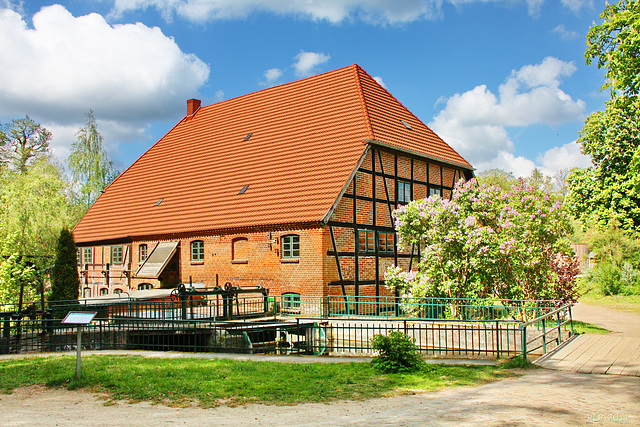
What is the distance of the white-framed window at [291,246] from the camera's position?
20.1 meters

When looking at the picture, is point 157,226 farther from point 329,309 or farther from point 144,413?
point 144,413

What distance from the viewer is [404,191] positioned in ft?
75.2

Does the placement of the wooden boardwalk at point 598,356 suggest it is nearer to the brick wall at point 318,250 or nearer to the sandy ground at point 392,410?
the sandy ground at point 392,410

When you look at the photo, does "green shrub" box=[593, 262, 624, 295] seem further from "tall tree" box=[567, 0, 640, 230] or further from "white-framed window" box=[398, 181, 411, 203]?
"white-framed window" box=[398, 181, 411, 203]

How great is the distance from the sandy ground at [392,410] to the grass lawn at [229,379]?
34cm

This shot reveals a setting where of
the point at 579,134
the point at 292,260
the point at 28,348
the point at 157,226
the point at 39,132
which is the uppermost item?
the point at 39,132

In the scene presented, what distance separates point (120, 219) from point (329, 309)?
1393cm

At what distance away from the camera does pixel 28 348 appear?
14195 mm

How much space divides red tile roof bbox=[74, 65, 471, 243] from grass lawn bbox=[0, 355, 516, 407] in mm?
9283

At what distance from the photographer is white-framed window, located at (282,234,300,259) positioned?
66.0 ft

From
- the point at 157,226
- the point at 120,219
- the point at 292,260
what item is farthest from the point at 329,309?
the point at 120,219

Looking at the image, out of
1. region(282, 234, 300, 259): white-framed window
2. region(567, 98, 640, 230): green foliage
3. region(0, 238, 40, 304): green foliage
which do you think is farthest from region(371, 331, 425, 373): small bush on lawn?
region(567, 98, 640, 230): green foliage

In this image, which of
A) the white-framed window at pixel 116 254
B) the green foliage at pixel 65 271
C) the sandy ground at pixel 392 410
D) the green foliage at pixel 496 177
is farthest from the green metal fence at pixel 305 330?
the green foliage at pixel 496 177

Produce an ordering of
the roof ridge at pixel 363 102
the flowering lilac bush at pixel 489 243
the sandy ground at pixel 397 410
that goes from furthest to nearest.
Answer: the roof ridge at pixel 363 102 → the flowering lilac bush at pixel 489 243 → the sandy ground at pixel 397 410
